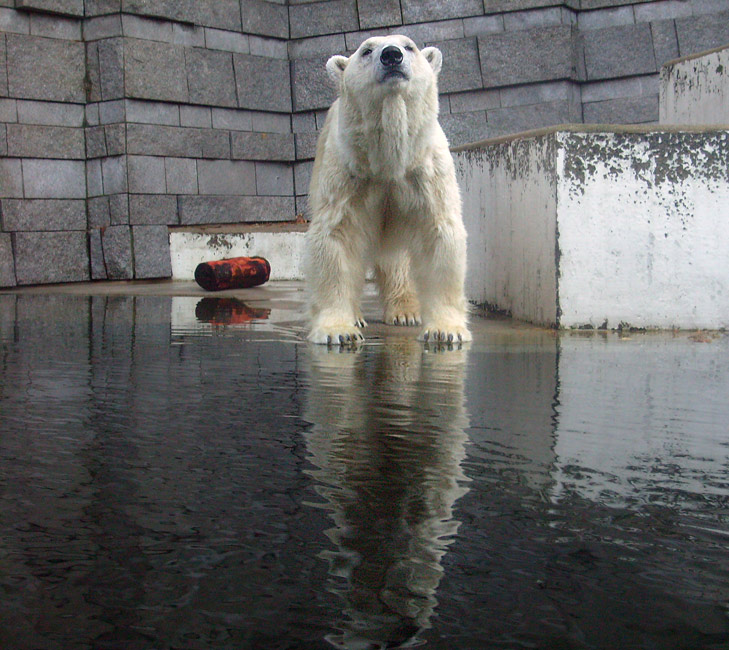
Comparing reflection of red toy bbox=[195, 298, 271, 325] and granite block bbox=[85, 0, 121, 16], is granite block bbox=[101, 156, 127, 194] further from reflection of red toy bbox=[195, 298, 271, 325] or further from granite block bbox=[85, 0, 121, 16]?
reflection of red toy bbox=[195, 298, 271, 325]

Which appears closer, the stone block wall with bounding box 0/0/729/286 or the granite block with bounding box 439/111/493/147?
the stone block wall with bounding box 0/0/729/286

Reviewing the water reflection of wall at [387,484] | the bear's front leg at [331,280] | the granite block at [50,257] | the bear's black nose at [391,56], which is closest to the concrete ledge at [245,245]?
the granite block at [50,257]

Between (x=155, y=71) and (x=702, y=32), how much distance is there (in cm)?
514

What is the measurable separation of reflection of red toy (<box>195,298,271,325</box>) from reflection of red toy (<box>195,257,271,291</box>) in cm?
66

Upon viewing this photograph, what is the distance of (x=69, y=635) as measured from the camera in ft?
4.02

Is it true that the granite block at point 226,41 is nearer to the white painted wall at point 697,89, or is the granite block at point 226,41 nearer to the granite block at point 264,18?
the granite block at point 264,18

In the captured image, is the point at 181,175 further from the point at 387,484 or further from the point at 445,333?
the point at 387,484

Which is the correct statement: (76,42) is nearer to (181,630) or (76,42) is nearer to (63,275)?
(63,275)

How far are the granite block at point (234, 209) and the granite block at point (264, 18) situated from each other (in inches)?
64.6

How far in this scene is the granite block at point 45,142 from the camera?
872 centimetres

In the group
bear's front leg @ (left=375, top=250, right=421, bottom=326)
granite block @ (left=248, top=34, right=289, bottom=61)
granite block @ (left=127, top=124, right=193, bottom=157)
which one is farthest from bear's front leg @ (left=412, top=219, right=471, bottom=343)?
granite block @ (left=248, top=34, right=289, bottom=61)

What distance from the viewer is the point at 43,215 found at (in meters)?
8.91

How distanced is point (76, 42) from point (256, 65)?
1742 mm

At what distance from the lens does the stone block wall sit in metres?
8.85
